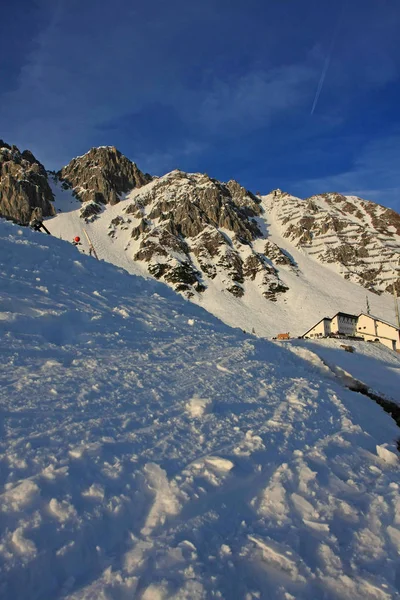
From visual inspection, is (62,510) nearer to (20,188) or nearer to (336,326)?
(336,326)

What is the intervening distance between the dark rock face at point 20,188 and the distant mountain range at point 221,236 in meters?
0.34

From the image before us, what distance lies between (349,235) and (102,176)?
9827 centimetres

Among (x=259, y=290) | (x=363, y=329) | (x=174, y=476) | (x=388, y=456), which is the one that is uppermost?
(x=259, y=290)

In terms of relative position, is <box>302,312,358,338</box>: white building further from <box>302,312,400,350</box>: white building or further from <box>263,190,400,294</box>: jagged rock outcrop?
<box>263,190,400,294</box>: jagged rock outcrop

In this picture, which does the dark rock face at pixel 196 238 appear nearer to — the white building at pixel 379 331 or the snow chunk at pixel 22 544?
the white building at pixel 379 331

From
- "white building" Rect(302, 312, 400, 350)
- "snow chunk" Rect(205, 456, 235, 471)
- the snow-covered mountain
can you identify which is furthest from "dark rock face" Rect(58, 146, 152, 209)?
"snow chunk" Rect(205, 456, 235, 471)

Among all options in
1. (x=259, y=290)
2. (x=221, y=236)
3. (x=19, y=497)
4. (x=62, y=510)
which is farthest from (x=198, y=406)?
(x=221, y=236)

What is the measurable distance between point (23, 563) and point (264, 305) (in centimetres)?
8103

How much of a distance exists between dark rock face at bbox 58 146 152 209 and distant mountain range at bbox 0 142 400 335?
49 cm

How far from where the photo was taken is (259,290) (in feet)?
298

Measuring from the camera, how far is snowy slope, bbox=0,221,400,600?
409 centimetres

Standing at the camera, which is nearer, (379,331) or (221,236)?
(379,331)

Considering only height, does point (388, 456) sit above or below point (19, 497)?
below

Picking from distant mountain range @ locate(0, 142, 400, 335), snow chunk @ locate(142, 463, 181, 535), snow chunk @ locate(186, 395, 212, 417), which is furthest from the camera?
distant mountain range @ locate(0, 142, 400, 335)
